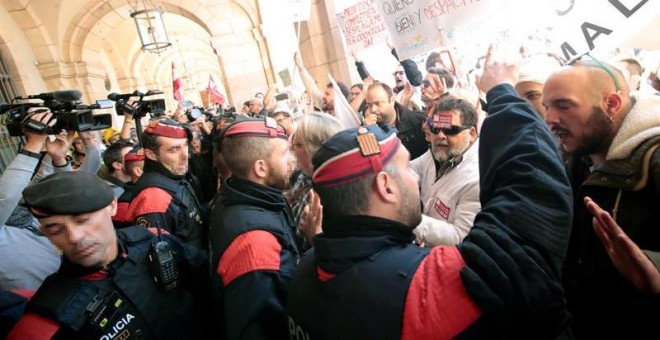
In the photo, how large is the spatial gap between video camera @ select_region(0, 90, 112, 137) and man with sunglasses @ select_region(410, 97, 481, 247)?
2.30 metres

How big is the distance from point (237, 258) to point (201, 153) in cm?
332

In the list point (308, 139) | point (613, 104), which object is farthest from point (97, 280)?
point (613, 104)

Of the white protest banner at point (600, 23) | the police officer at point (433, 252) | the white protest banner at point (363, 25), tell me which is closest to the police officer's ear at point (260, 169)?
the police officer at point (433, 252)

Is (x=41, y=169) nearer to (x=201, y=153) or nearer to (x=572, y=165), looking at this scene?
(x=201, y=153)

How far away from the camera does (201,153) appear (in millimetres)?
4473

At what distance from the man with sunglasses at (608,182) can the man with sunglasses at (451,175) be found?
50 cm

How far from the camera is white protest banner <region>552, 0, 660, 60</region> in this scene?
1.83 metres

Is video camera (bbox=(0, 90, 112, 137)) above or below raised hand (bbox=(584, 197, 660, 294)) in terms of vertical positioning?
above

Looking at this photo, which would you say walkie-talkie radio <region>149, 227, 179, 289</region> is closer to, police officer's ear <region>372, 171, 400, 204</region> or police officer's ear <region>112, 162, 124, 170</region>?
police officer's ear <region>372, 171, 400, 204</region>

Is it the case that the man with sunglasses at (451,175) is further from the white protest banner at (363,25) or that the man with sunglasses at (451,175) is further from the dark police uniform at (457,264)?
the white protest banner at (363,25)

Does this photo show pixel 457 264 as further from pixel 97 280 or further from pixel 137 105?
pixel 137 105

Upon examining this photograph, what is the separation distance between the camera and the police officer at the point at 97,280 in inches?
54.2

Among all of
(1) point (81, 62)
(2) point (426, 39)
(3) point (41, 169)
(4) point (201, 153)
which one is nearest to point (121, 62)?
(1) point (81, 62)

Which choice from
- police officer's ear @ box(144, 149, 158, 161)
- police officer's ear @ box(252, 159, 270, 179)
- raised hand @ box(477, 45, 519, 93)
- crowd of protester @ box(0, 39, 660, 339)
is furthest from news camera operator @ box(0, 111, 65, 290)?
raised hand @ box(477, 45, 519, 93)
